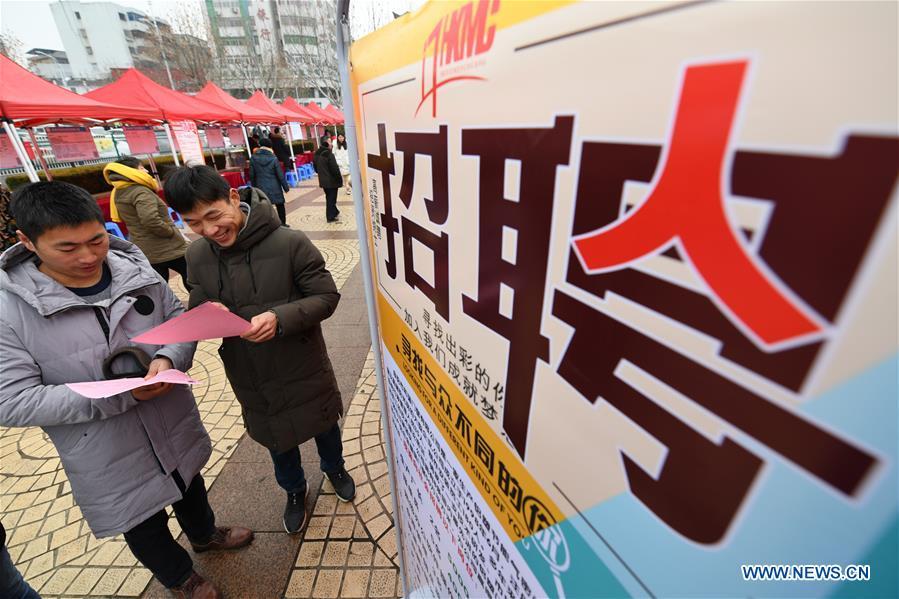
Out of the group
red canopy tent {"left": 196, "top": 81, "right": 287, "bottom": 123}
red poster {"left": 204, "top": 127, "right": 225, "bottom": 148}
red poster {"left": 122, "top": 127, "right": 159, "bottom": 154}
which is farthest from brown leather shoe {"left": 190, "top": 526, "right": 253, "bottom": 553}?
red poster {"left": 204, "top": 127, "right": 225, "bottom": 148}

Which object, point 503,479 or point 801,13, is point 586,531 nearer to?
point 503,479

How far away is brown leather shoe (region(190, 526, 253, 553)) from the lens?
2234 mm

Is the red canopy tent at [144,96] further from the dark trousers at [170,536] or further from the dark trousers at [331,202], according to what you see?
the dark trousers at [170,536]

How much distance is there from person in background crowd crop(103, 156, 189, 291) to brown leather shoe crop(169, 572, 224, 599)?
2.66 meters

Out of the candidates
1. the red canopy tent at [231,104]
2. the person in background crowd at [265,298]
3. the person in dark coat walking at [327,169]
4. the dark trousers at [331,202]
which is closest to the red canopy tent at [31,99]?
the person in dark coat walking at [327,169]

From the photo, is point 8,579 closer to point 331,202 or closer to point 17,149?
point 17,149

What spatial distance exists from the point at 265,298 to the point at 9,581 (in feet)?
4.89

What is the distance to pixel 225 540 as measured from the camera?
225cm

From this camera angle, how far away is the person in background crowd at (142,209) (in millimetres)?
3830

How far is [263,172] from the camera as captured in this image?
7648 mm

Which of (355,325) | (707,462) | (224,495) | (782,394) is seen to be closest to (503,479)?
(707,462)

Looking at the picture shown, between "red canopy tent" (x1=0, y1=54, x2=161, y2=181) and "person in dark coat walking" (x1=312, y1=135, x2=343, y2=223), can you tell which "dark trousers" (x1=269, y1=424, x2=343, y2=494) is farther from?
"person in dark coat walking" (x1=312, y1=135, x2=343, y2=223)

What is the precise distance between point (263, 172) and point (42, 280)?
23.0 feet

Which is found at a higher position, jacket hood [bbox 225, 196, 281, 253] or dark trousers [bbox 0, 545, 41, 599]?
jacket hood [bbox 225, 196, 281, 253]
